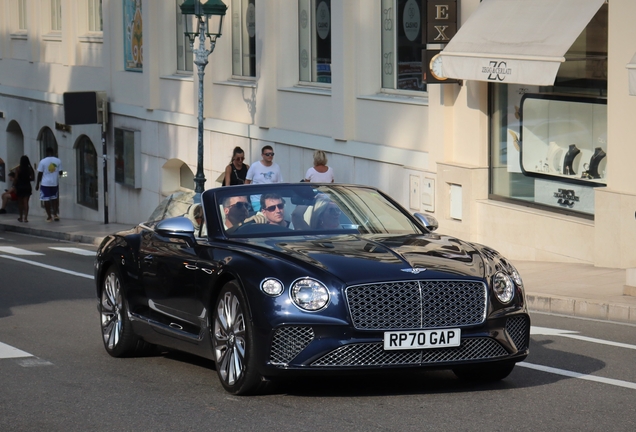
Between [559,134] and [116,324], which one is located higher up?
[559,134]

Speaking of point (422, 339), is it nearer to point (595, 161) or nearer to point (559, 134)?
point (595, 161)

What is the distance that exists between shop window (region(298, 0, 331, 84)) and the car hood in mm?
15442

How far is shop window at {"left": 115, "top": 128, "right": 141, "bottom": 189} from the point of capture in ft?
107

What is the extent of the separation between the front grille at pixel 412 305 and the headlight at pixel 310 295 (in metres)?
0.15

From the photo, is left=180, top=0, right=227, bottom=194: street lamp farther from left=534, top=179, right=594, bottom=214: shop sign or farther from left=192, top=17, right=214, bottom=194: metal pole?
left=534, top=179, right=594, bottom=214: shop sign

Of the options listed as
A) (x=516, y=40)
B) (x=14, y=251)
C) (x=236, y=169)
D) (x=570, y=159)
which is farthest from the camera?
(x=14, y=251)

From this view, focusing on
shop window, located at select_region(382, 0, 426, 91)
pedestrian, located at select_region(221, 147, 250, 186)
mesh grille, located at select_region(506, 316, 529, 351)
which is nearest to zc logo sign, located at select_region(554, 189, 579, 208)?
shop window, located at select_region(382, 0, 426, 91)

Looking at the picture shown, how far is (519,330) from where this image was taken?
304 inches

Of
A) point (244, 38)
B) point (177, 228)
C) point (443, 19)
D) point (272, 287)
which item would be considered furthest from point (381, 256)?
point (244, 38)

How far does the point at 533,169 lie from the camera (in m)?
18.0

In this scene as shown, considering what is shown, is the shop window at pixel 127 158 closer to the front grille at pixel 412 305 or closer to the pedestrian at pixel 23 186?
the pedestrian at pixel 23 186

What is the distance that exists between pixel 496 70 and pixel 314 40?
8015 millimetres

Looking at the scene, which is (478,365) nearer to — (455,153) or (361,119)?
(455,153)

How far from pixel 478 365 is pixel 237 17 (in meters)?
20.8
